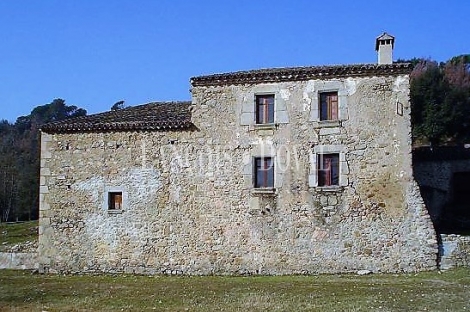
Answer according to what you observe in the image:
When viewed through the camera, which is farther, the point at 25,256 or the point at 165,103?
the point at 165,103

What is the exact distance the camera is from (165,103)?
25719mm

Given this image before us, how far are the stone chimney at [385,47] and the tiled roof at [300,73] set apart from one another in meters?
0.74

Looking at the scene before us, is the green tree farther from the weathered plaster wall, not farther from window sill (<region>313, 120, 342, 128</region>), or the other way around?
window sill (<region>313, 120, 342, 128</region>)

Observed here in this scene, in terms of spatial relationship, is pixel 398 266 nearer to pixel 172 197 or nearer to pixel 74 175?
pixel 172 197

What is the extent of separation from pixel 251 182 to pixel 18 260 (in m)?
10.3

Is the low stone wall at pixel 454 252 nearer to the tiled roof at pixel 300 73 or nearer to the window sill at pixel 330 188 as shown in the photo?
the window sill at pixel 330 188

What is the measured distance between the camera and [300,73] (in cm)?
2044

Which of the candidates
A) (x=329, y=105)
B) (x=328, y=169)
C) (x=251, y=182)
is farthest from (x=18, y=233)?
(x=329, y=105)

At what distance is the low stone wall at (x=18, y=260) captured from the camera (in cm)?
2272

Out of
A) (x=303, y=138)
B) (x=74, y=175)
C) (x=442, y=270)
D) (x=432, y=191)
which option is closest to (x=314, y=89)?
(x=303, y=138)

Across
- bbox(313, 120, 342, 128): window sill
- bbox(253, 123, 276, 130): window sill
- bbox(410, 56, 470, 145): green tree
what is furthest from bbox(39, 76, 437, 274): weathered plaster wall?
bbox(410, 56, 470, 145): green tree

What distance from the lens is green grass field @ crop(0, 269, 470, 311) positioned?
12859 mm

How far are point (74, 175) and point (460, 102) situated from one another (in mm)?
26987

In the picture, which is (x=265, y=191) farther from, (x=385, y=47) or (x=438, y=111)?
(x=438, y=111)
